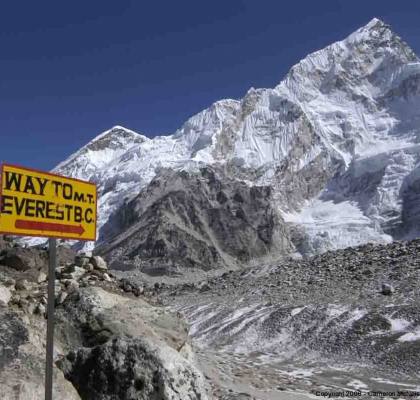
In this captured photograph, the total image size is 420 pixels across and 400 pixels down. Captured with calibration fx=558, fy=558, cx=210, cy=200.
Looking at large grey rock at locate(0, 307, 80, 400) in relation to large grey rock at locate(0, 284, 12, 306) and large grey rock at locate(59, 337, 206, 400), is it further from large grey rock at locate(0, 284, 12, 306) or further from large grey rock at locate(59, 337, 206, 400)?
large grey rock at locate(0, 284, 12, 306)

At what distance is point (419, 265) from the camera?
95.9 feet

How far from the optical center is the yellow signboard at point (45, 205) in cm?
590

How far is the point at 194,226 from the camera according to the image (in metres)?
147

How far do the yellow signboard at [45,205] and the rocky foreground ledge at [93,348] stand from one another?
8.21 feet

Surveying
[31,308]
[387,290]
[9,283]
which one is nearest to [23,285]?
[9,283]

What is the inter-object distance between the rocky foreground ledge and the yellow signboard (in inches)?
98.5

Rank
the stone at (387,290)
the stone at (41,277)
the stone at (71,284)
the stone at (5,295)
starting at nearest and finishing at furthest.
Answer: the stone at (5,295) → the stone at (71,284) → the stone at (41,277) → the stone at (387,290)

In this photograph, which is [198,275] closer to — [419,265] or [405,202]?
[405,202]

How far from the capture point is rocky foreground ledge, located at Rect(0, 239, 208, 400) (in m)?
8.10

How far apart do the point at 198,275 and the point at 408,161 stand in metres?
90.2

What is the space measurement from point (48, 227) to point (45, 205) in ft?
0.82

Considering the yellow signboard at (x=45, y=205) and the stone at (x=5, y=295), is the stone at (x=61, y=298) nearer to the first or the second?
the stone at (x=5, y=295)

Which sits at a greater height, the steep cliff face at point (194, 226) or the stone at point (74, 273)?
the steep cliff face at point (194, 226)

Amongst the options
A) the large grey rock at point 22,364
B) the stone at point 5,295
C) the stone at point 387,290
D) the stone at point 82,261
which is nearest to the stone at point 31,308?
the stone at point 5,295
